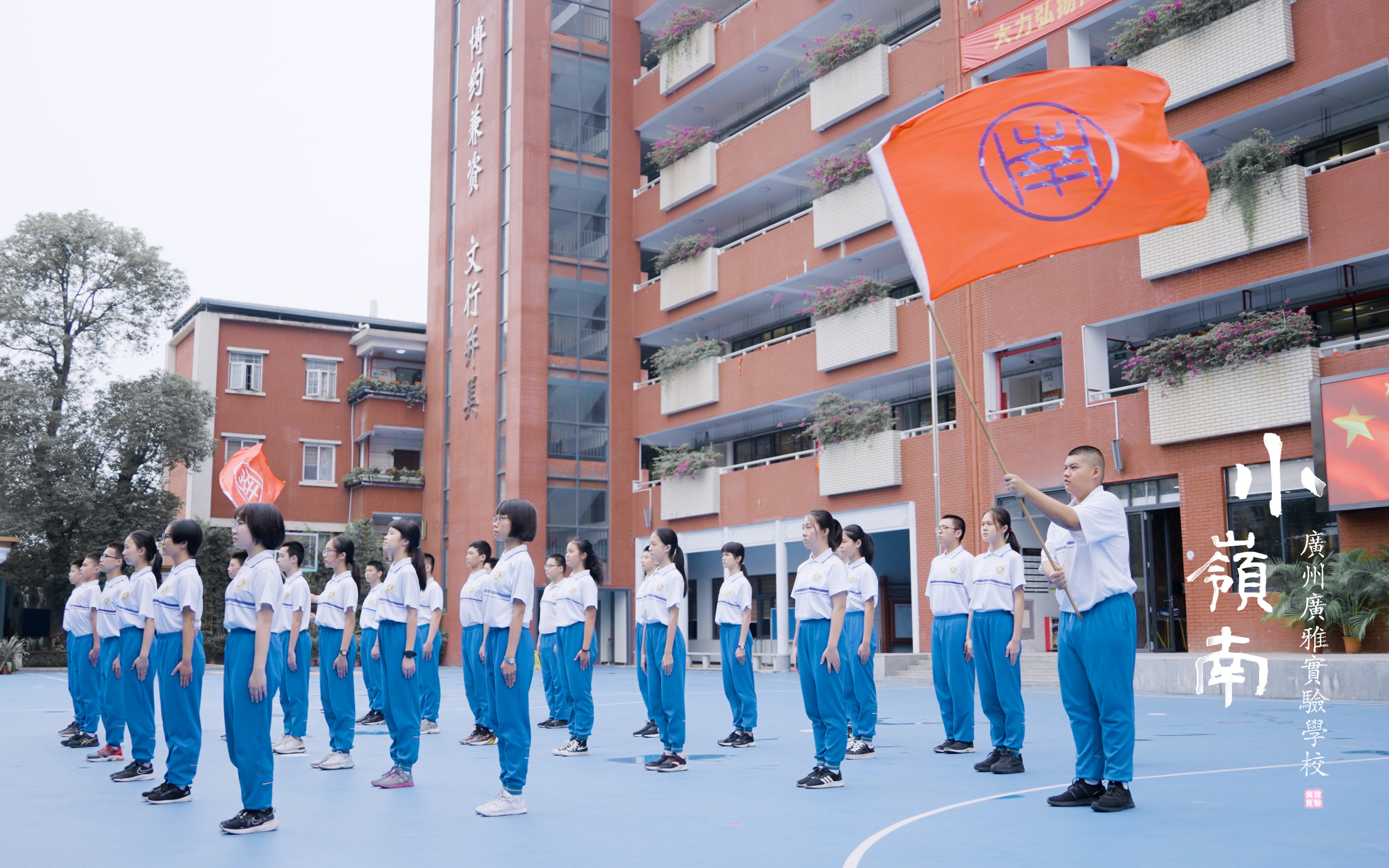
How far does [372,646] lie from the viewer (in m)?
10.4

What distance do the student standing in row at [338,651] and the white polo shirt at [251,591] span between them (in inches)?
98.4

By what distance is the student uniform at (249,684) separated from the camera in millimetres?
6004

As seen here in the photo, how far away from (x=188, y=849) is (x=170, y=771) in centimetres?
175

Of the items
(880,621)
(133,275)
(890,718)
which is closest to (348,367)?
(133,275)

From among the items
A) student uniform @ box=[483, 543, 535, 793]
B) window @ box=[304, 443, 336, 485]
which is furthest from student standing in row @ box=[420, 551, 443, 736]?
window @ box=[304, 443, 336, 485]

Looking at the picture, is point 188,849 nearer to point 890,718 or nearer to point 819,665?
Answer: point 819,665

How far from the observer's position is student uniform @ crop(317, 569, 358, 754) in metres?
8.92

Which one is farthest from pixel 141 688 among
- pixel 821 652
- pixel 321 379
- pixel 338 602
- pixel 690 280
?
pixel 321 379

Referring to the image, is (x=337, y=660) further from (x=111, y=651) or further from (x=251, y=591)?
(x=251, y=591)

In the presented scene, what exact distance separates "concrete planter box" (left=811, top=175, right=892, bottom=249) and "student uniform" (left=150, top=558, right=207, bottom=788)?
1707 cm

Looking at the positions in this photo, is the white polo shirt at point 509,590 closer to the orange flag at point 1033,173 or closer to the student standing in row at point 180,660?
the student standing in row at point 180,660

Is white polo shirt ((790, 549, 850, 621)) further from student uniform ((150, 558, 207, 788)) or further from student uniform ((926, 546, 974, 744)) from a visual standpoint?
student uniform ((150, 558, 207, 788))

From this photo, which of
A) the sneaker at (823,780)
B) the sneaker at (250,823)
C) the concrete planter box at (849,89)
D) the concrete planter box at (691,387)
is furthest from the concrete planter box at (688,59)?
the sneaker at (250,823)

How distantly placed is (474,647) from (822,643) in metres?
4.18
